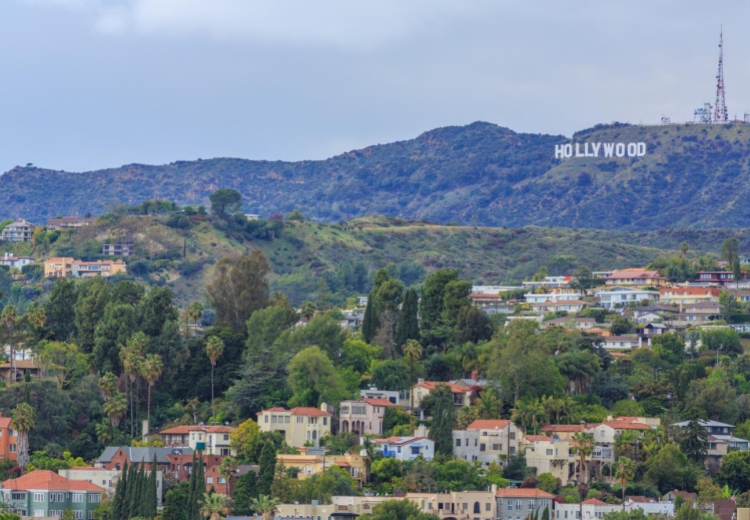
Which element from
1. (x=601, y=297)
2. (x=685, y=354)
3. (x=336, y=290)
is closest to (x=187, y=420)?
(x=685, y=354)

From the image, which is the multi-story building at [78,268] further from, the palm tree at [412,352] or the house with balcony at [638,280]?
the palm tree at [412,352]

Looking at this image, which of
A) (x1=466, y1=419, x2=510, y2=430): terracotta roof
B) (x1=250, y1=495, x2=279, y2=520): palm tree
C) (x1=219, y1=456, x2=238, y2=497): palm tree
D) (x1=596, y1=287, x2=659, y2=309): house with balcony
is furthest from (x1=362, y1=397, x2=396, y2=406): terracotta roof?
(x1=596, y1=287, x2=659, y2=309): house with balcony

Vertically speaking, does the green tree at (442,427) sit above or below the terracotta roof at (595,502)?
above

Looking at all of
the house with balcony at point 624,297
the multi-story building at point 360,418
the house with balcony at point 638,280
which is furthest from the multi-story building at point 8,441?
the house with balcony at point 638,280

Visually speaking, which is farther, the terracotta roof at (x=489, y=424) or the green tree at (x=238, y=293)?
the green tree at (x=238, y=293)

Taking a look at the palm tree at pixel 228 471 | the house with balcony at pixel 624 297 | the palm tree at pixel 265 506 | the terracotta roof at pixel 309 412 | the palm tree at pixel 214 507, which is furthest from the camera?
the house with balcony at pixel 624 297
